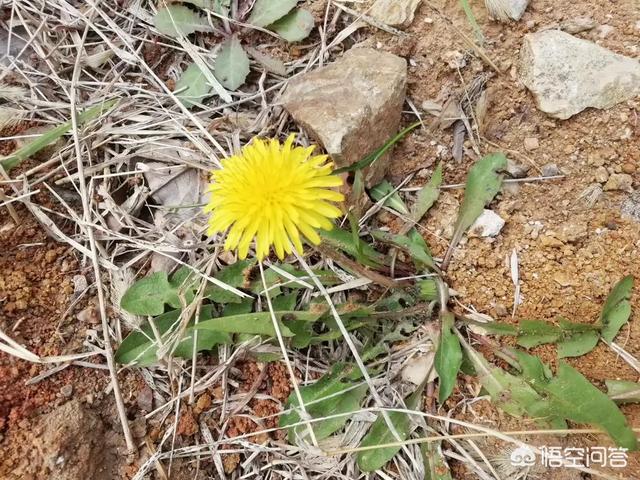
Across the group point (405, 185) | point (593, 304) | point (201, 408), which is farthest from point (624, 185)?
point (201, 408)

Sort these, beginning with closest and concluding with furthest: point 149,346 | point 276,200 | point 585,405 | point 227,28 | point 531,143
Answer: point 276,200
point 585,405
point 149,346
point 531,143
point 227,28

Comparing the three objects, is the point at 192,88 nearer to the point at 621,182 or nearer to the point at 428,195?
the point at 428,195

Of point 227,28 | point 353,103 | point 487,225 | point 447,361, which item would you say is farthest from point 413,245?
point 227,28

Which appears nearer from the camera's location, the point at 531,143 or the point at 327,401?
the point at 327,401

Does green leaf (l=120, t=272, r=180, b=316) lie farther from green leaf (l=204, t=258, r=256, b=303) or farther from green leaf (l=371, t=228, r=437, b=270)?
green leaf (l=371, t=228, r=437, b=270)

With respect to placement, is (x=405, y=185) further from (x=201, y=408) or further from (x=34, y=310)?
(x=34, y=310)

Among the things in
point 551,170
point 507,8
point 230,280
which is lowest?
point 230,280
